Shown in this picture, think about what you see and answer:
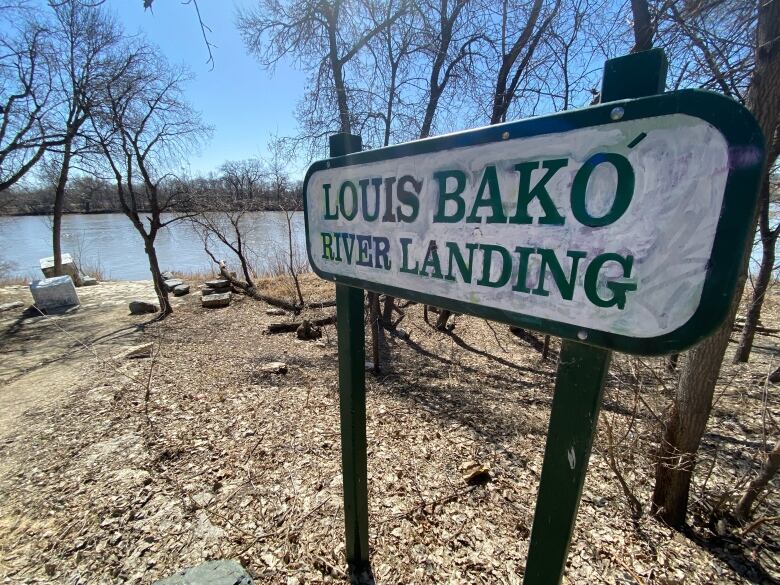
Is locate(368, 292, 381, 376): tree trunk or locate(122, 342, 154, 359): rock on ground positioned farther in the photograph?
locate(122, 342, 154, 359): rock on ground

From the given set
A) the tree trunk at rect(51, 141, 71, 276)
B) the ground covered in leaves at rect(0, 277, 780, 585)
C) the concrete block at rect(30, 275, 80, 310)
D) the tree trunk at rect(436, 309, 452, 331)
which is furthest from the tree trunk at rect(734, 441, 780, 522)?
the tree trunk at rect(51, 141, 71, 276)

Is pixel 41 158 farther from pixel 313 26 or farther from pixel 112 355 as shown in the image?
pixel 313 26

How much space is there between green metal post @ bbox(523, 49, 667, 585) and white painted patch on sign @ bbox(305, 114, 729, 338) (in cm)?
10

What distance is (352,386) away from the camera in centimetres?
155

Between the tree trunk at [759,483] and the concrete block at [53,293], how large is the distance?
13297 mm

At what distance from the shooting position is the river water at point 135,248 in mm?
15883

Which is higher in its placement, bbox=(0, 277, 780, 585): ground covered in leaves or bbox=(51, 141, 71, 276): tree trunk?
bbox=(51, 141, 71, 276): tree trunk

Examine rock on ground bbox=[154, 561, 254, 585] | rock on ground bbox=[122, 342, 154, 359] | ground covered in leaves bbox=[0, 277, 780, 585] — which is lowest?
rock on ground bbox=[122, 342, 154, 359]

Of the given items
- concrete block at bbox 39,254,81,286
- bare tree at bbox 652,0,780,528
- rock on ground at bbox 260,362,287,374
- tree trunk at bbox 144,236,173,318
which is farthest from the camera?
concrete block at bbox 39,254,81,286

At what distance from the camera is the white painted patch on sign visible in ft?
1.99

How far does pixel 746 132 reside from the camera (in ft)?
1.79

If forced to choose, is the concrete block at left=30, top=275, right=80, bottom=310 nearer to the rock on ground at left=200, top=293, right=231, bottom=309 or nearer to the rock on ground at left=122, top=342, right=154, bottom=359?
the rock on ground at left=200, top=293, right=231, bottom=309

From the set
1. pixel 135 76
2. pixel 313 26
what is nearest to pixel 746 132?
pixel 313 26

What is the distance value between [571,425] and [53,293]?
12.8 meters
